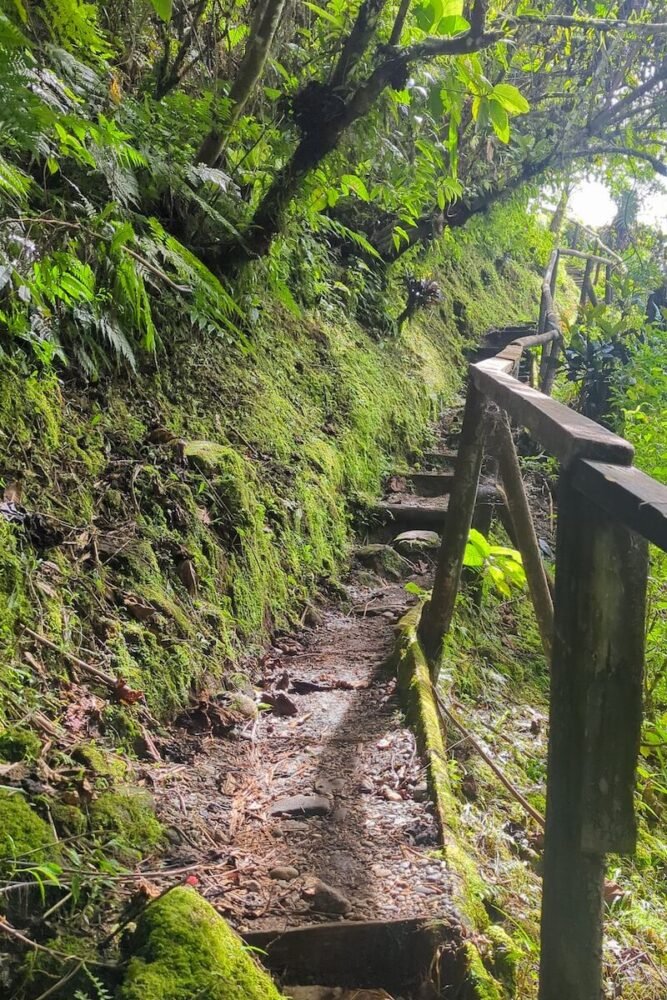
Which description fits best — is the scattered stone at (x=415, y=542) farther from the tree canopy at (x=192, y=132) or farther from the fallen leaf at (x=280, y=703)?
the fallen leaf at (x=280, y=703)

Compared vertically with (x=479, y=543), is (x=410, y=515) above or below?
below

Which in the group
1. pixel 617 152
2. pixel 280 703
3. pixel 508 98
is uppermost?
pixel 617 152

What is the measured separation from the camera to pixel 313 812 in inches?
93.9

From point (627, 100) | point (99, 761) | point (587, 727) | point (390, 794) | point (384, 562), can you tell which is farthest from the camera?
point (627, 100)

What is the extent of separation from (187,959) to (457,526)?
2265mm

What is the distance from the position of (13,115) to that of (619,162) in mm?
10652

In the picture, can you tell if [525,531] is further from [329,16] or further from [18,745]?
[329,16]

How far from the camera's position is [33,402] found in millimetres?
2641

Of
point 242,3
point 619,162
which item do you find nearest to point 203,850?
point 242,3

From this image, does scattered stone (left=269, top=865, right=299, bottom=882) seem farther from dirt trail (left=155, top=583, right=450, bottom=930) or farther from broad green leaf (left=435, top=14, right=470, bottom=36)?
broad green leaf (left=435, top=14, right=470, bottom=36)

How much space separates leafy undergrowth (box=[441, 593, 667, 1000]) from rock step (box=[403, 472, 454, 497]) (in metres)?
1.77

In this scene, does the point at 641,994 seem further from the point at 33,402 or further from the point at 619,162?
the point at 619,162

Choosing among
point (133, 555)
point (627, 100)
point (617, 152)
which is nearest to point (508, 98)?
point (133, 555)

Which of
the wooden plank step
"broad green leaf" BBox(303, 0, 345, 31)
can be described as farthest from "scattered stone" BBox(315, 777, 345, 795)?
"broad green leaf" BBox(303, 0, 345, 31)
